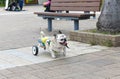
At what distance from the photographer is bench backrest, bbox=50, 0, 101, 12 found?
10.6 metres

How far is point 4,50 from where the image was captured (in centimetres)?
830

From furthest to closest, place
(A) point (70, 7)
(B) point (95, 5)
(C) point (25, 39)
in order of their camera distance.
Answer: (A) point (70, 7) < (B) point (95, 5) < (C) point (25, 39)

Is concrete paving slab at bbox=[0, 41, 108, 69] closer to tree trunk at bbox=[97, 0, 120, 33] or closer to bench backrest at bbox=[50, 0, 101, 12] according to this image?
tree trunk at bbox=[97, 0, 120, 33]

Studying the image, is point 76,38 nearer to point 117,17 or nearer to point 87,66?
point 117,17

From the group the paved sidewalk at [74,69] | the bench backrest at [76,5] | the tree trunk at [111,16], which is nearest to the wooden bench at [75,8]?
the bench backrest at [76,5]

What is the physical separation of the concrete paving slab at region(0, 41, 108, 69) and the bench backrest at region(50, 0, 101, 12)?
2.20 metres

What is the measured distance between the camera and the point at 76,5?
11367 millimetres

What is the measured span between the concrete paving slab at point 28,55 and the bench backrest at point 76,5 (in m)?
2.20

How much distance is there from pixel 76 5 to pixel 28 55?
4.22 m

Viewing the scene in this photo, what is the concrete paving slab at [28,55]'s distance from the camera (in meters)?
6.90

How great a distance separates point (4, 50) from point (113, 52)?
8.43ft

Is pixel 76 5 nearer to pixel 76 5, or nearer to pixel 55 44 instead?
pixel 76 5

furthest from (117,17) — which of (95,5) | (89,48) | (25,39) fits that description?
(25,39)

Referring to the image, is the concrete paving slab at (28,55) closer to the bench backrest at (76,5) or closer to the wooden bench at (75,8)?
the wooden bench at (75,8)
